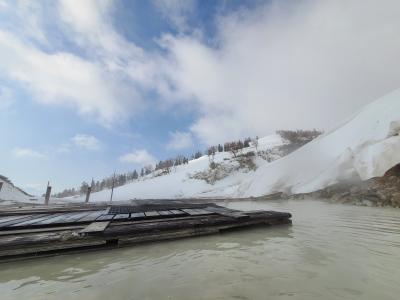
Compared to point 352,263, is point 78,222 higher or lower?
higher

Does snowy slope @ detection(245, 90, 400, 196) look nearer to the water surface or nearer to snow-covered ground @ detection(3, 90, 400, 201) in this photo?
snow-covered ground @ detection(3, 90, 400, 201)

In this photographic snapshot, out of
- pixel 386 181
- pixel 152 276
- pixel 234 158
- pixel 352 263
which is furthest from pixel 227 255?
pixel 234 158

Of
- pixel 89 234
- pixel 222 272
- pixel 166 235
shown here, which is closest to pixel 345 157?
pixel 166 235

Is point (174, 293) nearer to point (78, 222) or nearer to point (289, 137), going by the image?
point (78, 222)

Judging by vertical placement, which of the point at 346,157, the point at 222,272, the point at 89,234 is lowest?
the point at 222,272

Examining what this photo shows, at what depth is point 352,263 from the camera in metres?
3.39

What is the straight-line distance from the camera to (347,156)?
16703mm

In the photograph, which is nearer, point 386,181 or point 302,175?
point 386,181

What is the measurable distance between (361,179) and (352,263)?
13790 millimetres

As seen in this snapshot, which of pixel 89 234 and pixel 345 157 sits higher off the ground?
pixel 345 157

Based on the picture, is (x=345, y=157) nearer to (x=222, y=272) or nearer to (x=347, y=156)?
(x=347, y=156)

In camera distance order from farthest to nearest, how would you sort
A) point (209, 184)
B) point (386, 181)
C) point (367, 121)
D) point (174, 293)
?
point (209, 184) → point (367, 121) → point (386, 181) → point (174, 293)

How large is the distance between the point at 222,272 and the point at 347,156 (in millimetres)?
17096

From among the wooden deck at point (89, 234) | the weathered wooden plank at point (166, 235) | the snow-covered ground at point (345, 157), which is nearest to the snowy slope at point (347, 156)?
the snow-covered ground at point (345, 157)
